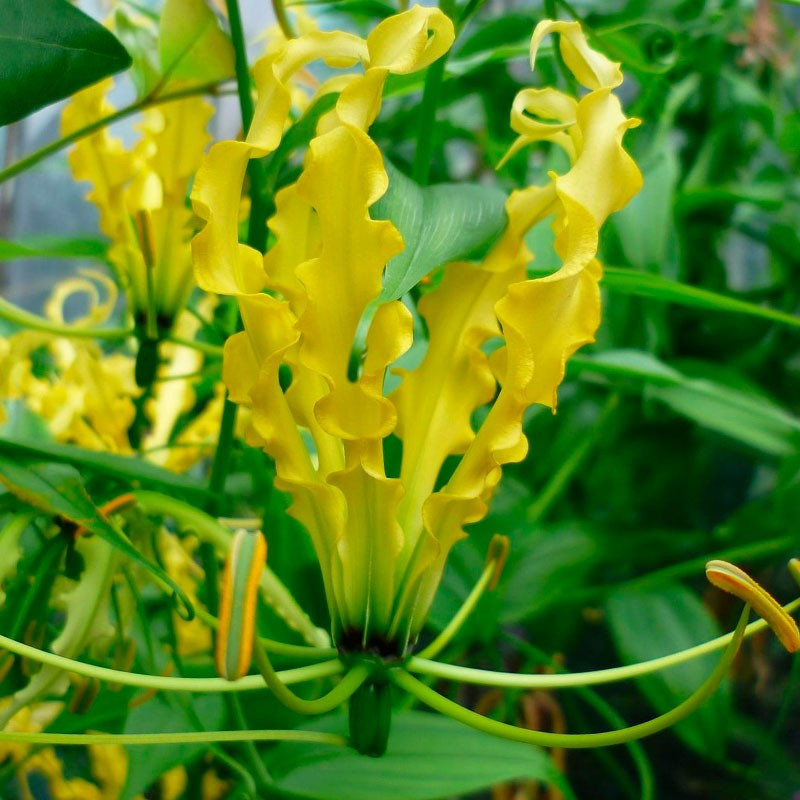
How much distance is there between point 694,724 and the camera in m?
0.85

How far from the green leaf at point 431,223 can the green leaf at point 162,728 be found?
0.92 ft

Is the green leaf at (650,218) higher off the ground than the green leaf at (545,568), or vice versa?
the green leaf at (650,218)

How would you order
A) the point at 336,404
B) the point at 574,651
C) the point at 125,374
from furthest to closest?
the point at 574,651 < the point at 125,374 < the point at 336,404

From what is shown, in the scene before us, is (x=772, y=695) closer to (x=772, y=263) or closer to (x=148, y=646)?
(x=772, y=263)

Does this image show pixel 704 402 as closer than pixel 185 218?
No

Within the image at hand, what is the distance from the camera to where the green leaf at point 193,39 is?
512 millimetres

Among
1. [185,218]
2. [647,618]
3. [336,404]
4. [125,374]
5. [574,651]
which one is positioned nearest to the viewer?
[336,404]

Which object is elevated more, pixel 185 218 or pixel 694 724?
pixel 185 218

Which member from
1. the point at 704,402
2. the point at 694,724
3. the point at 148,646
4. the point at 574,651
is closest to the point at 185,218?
the point at 148,646

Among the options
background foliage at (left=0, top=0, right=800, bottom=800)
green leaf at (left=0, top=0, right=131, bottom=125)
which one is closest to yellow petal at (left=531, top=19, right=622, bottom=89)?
background foliage at (left=0, top=0, right=800, bottom=800)

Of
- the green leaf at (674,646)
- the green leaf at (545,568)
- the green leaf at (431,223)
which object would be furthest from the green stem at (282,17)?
the green leaf at (674,646)

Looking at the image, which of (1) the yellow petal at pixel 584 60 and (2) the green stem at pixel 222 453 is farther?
(2) the green stem at pixel 222 453

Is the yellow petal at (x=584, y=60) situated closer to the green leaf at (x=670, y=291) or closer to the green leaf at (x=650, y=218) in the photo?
the green leaf at (x=670, y=291)

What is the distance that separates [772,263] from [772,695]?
0.62 metres
